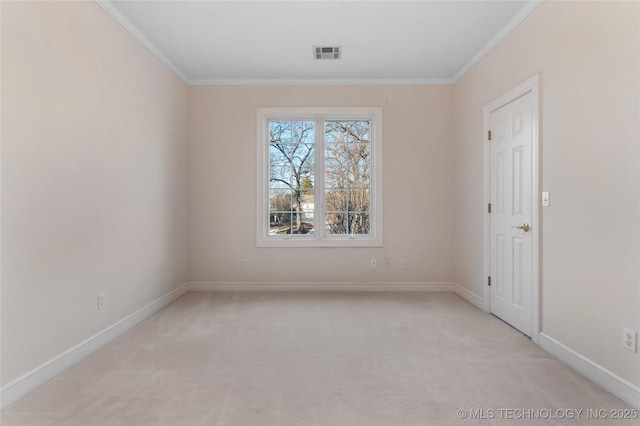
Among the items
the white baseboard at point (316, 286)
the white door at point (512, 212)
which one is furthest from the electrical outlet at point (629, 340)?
the white baseboard at point (316, 286)

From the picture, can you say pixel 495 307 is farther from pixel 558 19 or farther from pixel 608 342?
pixel 558 19

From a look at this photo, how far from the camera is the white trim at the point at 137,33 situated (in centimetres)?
298

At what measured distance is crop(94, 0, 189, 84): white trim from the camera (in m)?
→ 2.98

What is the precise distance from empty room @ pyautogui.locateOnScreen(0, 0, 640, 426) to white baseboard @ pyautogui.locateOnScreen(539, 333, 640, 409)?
0.7 inches

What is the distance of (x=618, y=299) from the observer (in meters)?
2.16

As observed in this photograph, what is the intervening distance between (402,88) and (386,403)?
12.9 ft

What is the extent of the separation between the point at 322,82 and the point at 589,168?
3.29 metres

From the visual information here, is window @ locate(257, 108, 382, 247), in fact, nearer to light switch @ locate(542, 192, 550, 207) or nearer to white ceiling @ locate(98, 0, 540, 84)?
white ceiling @ locate(98, 0, 540, 84)

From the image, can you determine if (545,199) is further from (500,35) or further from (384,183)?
(384,183)

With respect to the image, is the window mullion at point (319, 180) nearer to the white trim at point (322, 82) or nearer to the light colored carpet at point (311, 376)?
the white trim at point (322, 82)

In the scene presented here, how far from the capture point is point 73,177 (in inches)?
102

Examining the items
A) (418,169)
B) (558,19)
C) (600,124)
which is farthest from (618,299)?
(418,169)

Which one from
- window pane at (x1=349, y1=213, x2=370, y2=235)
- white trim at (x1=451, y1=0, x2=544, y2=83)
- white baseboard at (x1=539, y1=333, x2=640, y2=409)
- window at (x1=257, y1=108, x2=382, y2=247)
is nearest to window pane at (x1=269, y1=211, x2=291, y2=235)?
window at (x1=257, y1=108, x2=382, y2=247)

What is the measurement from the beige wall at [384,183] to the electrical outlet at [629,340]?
2677mm
